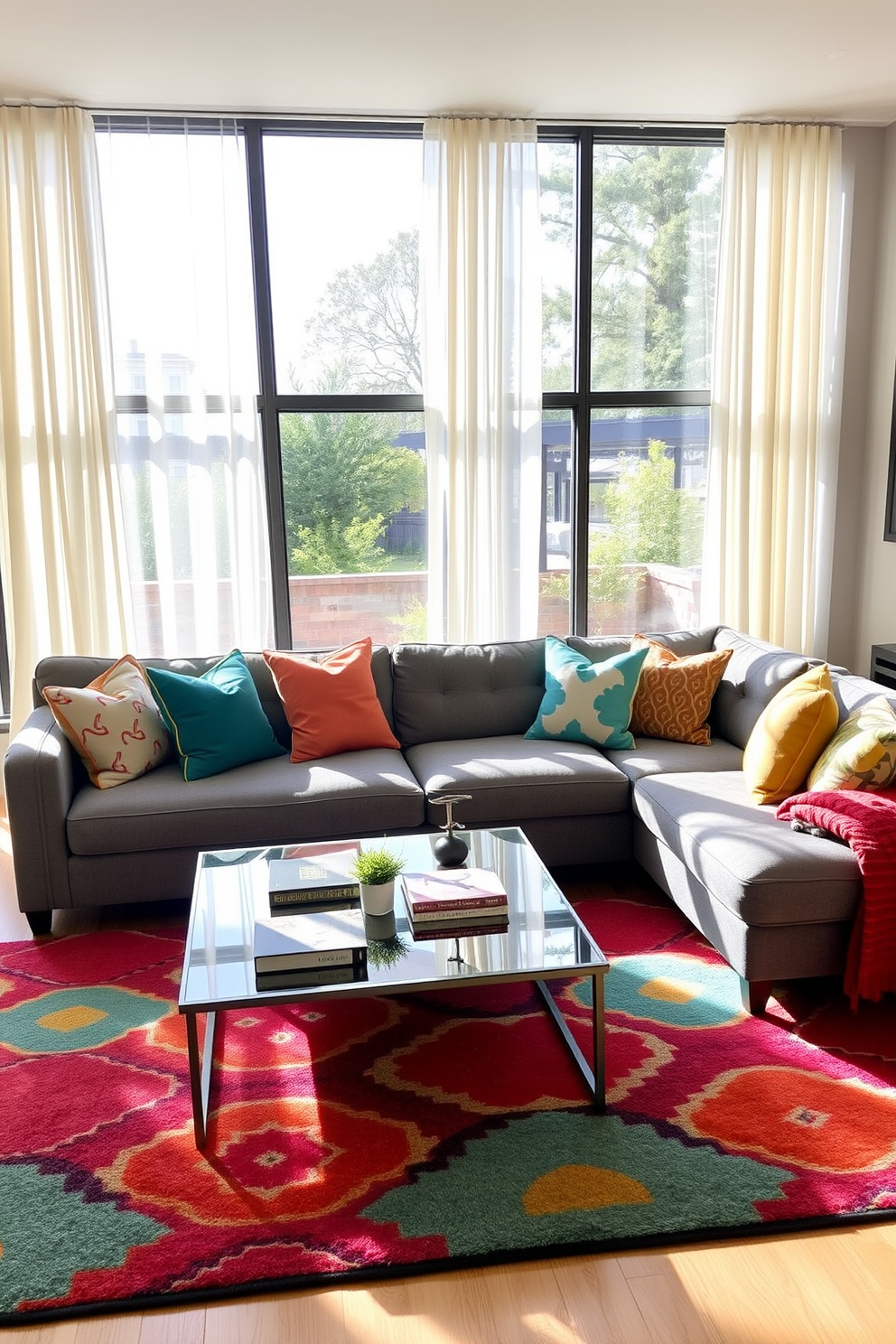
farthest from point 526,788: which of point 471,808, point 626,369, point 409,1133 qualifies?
point 626,369

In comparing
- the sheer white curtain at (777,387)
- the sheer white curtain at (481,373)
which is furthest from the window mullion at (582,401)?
the sheer white curtain at (777,387)

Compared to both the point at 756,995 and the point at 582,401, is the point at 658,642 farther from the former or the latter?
the point at 756,995

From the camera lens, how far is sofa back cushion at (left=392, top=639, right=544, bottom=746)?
4.07 m

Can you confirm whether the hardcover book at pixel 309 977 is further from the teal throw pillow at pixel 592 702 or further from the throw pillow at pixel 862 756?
the teal throw pillow at pixel 592 702

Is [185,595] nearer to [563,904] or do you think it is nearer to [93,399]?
[93,399]

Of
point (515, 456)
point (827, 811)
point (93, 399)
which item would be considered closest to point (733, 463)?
point (515, 456)

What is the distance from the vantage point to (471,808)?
3.55 meters

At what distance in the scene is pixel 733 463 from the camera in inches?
A: 195

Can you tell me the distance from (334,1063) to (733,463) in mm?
3386

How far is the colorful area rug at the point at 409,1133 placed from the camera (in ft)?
6.66

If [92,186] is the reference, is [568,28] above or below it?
above

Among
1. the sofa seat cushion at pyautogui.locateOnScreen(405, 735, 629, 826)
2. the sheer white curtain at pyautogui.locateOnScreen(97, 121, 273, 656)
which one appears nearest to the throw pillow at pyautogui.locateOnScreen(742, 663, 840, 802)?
the sofa seat cushion at pyautogui.locateOnScreen(405, 735, 629, 826)

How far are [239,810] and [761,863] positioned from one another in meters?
1.60

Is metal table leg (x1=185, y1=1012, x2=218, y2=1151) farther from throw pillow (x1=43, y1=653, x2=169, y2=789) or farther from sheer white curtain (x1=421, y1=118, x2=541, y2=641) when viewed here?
sheer white curtain (x1=421, y1=118, x2=541, y2=641)
